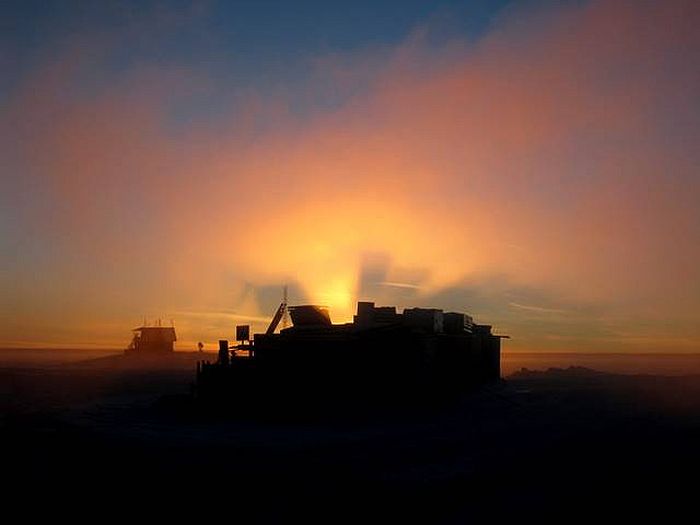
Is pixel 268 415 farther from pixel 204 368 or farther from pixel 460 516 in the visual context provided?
pixel 460 516

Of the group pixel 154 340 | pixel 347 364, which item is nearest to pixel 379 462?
pixel 347 364

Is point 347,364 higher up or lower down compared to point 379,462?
higher up

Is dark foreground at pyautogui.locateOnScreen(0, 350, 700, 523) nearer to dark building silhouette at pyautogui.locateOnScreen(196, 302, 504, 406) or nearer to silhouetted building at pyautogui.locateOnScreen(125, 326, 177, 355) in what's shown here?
dark building silhouette at pyautogui.locateOnScreen(196, 302, 504, 406)

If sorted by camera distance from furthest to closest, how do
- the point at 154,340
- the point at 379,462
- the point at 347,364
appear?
the point at 154,340, the point at 347,364, the point at 379,462

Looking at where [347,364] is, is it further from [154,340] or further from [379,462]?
[154,340]

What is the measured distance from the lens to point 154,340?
11588cm

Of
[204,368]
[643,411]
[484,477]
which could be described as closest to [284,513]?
[484,477]

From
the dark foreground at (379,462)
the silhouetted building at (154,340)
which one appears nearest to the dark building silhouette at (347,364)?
the dark foreground at (379,462)

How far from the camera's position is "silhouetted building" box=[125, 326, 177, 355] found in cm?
11525

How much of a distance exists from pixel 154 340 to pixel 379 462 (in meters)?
103

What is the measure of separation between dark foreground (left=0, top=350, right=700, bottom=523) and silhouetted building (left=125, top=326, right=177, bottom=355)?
273 ft

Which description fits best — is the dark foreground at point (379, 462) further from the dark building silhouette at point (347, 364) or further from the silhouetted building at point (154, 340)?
the silhouetted building at point (154, 340)

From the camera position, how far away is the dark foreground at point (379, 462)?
16297mm

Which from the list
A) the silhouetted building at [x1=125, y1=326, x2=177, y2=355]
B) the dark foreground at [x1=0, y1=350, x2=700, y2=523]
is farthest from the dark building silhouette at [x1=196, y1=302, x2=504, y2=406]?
the silhouetted building at [x1=125, y1=326, x2=177, y2=355]
